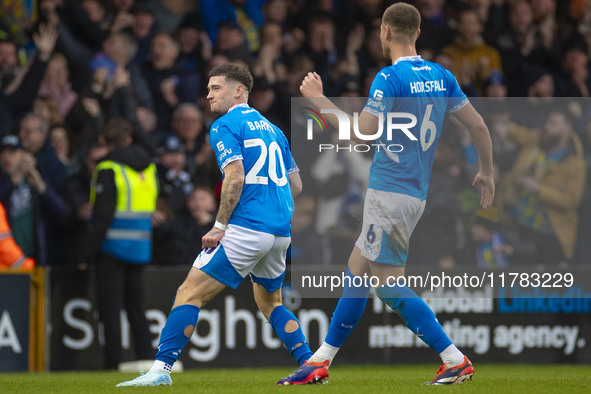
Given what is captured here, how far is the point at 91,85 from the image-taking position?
11617mm

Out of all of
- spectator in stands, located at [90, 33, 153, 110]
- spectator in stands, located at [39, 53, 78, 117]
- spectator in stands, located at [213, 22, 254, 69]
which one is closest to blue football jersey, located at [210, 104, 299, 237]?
spectator in stands, located at [90, 33, 153, 110]

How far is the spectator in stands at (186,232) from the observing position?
1081cm

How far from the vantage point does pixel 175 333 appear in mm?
6699

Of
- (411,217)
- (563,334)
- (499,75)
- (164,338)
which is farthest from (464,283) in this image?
(164,338)

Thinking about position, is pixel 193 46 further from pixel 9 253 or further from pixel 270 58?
pixel 9 253

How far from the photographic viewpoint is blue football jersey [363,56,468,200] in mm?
6645

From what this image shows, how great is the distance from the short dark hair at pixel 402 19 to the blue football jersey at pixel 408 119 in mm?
192

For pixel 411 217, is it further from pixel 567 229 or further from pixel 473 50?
pixel 473 50

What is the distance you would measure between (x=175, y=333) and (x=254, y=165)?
4.07 ft

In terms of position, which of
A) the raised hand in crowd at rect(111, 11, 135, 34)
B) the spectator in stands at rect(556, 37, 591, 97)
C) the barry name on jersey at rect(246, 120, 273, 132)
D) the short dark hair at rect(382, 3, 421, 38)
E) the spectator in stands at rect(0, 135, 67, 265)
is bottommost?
the spectator in stands at rect(0, 135, 67, 265)

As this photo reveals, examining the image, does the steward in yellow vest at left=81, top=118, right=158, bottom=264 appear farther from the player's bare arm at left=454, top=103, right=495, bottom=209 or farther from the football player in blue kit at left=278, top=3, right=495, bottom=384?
the player's bare arm at left=454, top=103, right=495, bottom=209

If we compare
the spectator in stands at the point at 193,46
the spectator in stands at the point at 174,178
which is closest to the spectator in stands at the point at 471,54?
the spectator in stands at the point at 193,46

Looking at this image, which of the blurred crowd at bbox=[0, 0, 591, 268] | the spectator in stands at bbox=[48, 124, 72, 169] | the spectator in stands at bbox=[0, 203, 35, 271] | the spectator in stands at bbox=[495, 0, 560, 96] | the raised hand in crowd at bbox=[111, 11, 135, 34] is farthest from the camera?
the spectator in stands at bbox=[495, 0, 560, 96]

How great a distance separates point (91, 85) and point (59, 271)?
244 centimetres
